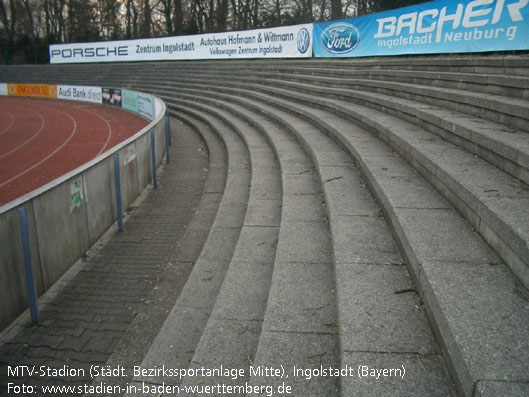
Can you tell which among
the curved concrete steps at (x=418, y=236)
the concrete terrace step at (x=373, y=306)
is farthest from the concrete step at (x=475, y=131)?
the concrete terrace step at (x=373, y=306)

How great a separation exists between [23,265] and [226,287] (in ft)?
7.19

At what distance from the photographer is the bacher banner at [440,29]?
8.65 metres

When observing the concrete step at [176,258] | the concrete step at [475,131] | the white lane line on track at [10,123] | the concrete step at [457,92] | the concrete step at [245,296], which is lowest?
the white lane line on track at [10,123]

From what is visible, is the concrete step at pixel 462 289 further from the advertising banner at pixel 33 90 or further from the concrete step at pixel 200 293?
the advertising banner at pixel 33 90

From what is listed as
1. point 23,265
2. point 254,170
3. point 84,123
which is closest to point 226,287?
point 23,265

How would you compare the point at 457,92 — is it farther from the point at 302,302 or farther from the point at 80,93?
the point at 80,93

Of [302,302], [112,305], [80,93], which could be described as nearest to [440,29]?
[302,302]

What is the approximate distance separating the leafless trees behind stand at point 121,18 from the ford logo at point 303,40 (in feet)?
77.9

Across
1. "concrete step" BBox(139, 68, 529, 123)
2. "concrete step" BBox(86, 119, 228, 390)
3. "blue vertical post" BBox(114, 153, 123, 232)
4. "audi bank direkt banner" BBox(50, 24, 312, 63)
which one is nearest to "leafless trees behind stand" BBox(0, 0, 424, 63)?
"audi bank direkt banner" BBox(50, 24, 312, 63)

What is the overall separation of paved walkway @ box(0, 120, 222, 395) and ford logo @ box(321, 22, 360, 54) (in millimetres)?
10390

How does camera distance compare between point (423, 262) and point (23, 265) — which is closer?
point (423, 262)

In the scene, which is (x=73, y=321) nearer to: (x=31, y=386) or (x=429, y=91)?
(x=31, y=386)

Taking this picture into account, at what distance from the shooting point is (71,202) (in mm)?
6039

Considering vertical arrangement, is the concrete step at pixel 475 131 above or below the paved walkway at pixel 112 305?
above
